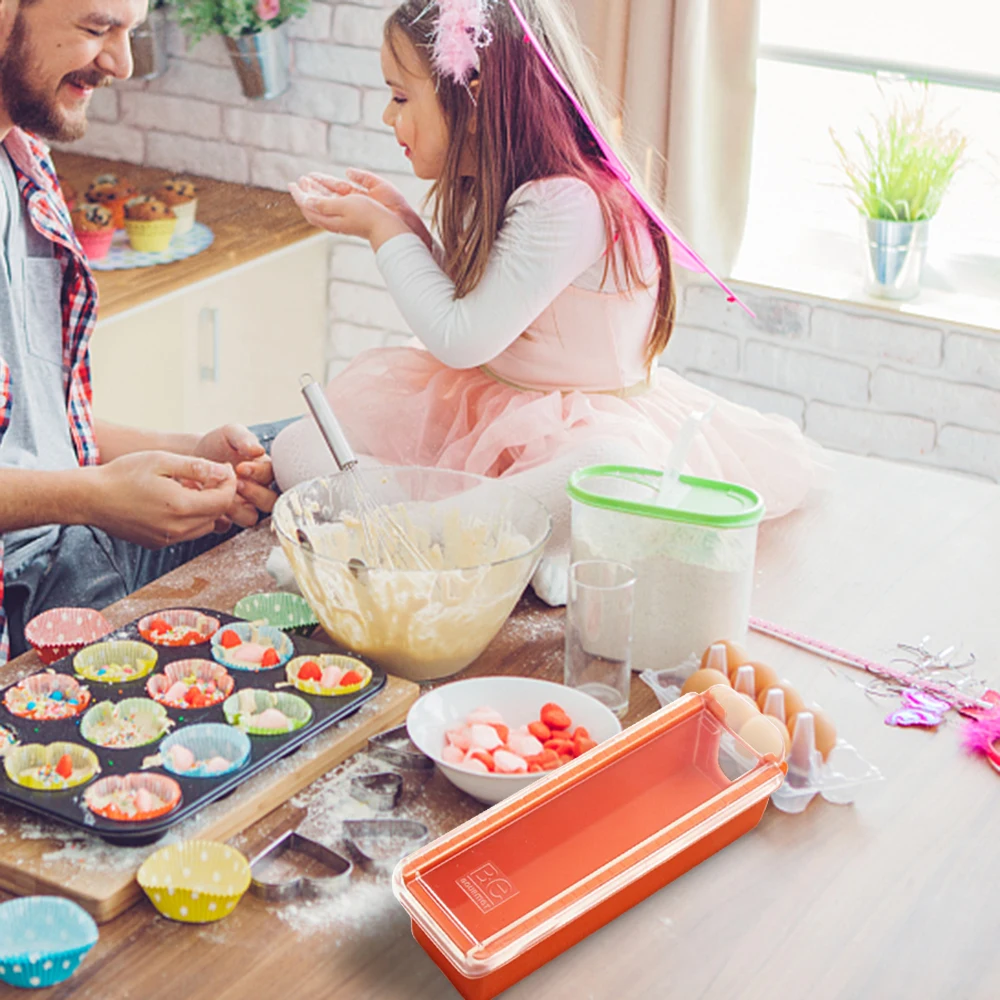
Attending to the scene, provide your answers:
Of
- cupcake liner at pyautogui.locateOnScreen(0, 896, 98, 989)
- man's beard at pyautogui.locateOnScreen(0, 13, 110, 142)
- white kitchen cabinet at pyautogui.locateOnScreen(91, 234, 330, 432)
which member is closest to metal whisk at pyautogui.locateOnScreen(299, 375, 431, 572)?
cupcake liner at pyautogui.locateOnScreen(0, 896, 98, 989)

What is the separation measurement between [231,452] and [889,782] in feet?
2.97

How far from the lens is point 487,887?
2.95 feet

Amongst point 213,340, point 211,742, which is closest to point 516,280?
point 211,742

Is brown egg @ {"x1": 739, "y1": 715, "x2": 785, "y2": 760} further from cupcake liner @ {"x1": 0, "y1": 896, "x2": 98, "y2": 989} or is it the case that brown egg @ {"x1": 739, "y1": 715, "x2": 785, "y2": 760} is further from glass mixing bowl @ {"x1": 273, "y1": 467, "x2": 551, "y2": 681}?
cupcake liner @ {"x1": 0, "y1": 896, "x2": 98, "y2": 989}

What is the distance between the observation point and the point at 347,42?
9.64 feet

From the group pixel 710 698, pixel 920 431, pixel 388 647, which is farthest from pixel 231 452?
pixel 920 431

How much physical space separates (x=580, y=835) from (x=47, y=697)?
0.42 metres

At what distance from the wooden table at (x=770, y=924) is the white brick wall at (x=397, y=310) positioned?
58.0 inches

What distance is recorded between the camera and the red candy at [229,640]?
1116 millimetres

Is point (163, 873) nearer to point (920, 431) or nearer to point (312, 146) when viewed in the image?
point (920, 431)

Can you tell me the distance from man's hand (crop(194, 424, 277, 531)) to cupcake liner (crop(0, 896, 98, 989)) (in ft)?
2.22

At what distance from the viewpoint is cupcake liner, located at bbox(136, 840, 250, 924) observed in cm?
86

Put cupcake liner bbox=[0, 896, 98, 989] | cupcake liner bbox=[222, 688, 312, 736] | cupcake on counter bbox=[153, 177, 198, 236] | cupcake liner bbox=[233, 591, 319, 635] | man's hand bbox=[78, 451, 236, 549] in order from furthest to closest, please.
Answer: cupcake on counter bbox=[153, 177, 198, 236]
man's hand bbox=[78, 451, 236, 549]
cupcake liner bbox=[233, 591, 319, 635]
cupcake liner bbox=[222, 688, 312, 736]
cupcake liner bbox=[0, 896, 98, 989]

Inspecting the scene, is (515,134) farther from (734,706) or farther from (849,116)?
(849,116)
